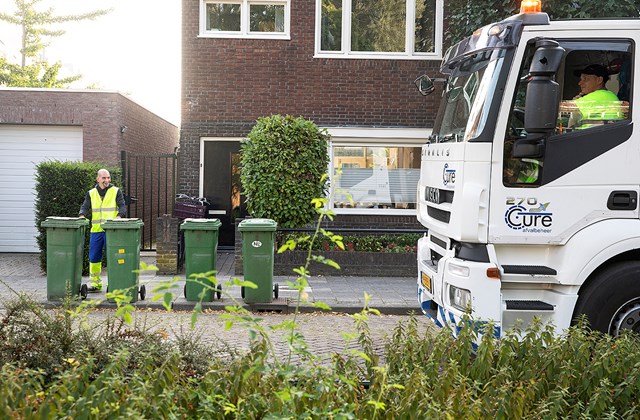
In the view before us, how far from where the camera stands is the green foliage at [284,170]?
13.5 m

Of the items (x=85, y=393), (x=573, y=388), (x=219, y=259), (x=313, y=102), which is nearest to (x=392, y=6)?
(x=313, y=102)

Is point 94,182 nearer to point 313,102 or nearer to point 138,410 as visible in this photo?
point 313,102

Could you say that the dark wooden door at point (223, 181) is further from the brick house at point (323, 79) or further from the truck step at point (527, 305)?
the truck step at point (527, 305)

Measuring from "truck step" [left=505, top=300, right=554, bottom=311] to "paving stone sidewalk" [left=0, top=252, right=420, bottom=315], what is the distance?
3.12 m

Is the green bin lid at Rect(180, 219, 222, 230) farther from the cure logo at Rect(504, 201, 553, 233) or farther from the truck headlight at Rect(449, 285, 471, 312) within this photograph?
the cure logo at Rect(504, 201, 553, 233)

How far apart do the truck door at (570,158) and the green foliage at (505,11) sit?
18.9ft

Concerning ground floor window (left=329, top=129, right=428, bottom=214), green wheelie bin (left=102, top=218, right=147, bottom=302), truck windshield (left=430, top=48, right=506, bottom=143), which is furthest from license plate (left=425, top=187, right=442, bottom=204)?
ground floor window (left=329, top=129, right=428, bottom=214)

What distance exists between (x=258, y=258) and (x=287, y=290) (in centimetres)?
157

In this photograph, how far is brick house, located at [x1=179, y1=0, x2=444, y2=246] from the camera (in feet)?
51.9

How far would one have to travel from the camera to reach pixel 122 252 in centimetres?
1037

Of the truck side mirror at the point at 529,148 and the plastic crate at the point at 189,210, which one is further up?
the truck side mirror at the point at 529,148

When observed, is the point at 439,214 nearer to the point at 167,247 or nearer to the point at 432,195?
the point at 432,195

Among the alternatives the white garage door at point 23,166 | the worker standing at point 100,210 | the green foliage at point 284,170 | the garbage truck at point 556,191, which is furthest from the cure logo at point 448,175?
the white garage door at point 23,166

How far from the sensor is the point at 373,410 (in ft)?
12.5
